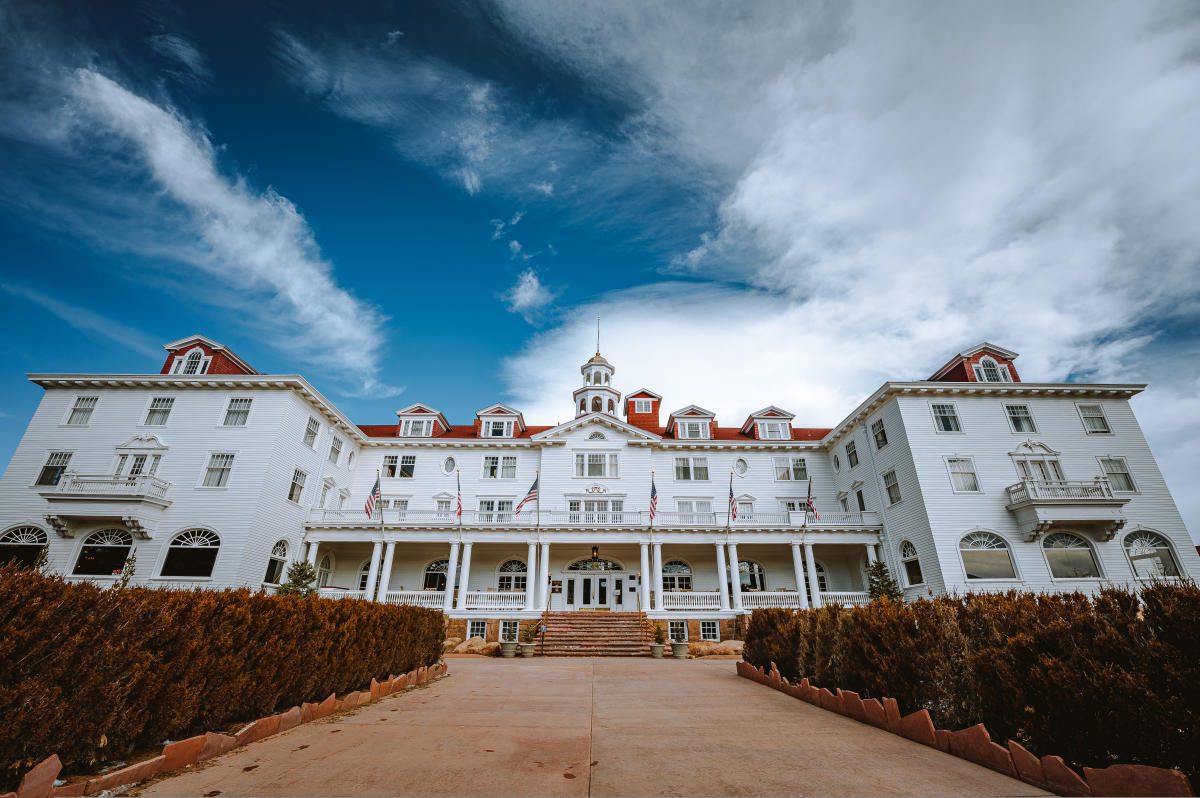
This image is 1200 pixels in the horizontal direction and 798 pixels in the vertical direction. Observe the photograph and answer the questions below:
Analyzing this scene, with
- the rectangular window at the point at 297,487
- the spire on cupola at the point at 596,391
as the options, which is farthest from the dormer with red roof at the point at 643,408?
the rectangular window at the point at 297,487

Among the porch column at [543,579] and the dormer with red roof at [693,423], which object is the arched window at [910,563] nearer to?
the dormer with red roof at [693,423]

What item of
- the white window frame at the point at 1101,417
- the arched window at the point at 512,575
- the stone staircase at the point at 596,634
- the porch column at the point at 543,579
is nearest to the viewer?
the stone staircase at the point at 596,634

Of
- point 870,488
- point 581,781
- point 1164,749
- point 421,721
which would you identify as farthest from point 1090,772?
point 870,488

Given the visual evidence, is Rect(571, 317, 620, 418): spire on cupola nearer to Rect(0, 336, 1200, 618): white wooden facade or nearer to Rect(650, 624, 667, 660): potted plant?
Rect(0, 336, 1200, 618): white wooden facade

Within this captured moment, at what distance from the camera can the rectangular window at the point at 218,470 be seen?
2305 centimetres

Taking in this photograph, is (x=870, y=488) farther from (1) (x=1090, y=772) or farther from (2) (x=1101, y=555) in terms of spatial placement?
(1) (x=1090, y=772)

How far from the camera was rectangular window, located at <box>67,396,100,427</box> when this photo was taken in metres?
24.5

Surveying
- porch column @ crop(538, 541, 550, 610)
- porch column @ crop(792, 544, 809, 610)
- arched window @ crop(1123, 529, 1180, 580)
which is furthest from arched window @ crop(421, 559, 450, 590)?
arched window @ crop(1123, 529, 1180, 580)

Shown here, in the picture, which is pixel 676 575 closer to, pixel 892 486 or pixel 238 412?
pixel 892 486

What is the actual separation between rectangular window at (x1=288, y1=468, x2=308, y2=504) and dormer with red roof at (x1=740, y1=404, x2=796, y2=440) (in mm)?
25685

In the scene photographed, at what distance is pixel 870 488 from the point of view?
27000 millimetres

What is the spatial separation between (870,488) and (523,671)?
20.8m

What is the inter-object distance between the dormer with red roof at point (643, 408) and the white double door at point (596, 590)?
11.9 m

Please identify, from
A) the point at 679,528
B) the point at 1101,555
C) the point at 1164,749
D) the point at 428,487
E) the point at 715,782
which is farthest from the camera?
the point at 428,487
